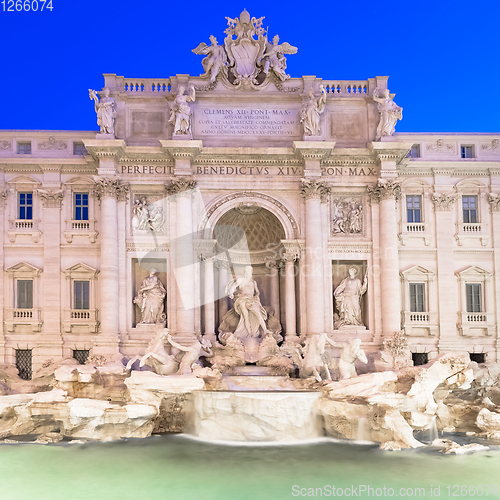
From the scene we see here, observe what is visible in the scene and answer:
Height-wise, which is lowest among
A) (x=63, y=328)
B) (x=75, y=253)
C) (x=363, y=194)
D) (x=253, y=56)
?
(x=63, y=328)

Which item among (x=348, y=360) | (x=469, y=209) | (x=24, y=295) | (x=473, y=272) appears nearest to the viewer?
(x=348, y=360)

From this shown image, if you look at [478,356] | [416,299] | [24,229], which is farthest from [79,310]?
[478,356]

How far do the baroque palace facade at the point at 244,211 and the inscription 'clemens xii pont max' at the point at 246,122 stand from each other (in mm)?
62

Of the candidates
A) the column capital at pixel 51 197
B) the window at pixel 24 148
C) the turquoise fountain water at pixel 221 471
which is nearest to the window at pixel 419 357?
the turquoise fountain water at pixel 221 471

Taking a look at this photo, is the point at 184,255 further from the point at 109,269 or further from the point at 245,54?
the point at 245,54

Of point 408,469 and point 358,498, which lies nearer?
point 358,498

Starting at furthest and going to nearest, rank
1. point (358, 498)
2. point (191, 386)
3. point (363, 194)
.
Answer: point (363, 194) → point (191, 386) → point (358, 498)

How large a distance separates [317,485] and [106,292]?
13.1 m

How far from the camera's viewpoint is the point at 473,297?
26.7 meters

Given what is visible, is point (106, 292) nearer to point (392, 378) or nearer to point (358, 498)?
point (392, 378)

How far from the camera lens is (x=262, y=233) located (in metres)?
27.8

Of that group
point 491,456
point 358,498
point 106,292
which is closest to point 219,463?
point 358,498

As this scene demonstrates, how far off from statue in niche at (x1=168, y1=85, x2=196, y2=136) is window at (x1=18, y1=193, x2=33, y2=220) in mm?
7174

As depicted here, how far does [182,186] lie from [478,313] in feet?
45.8
